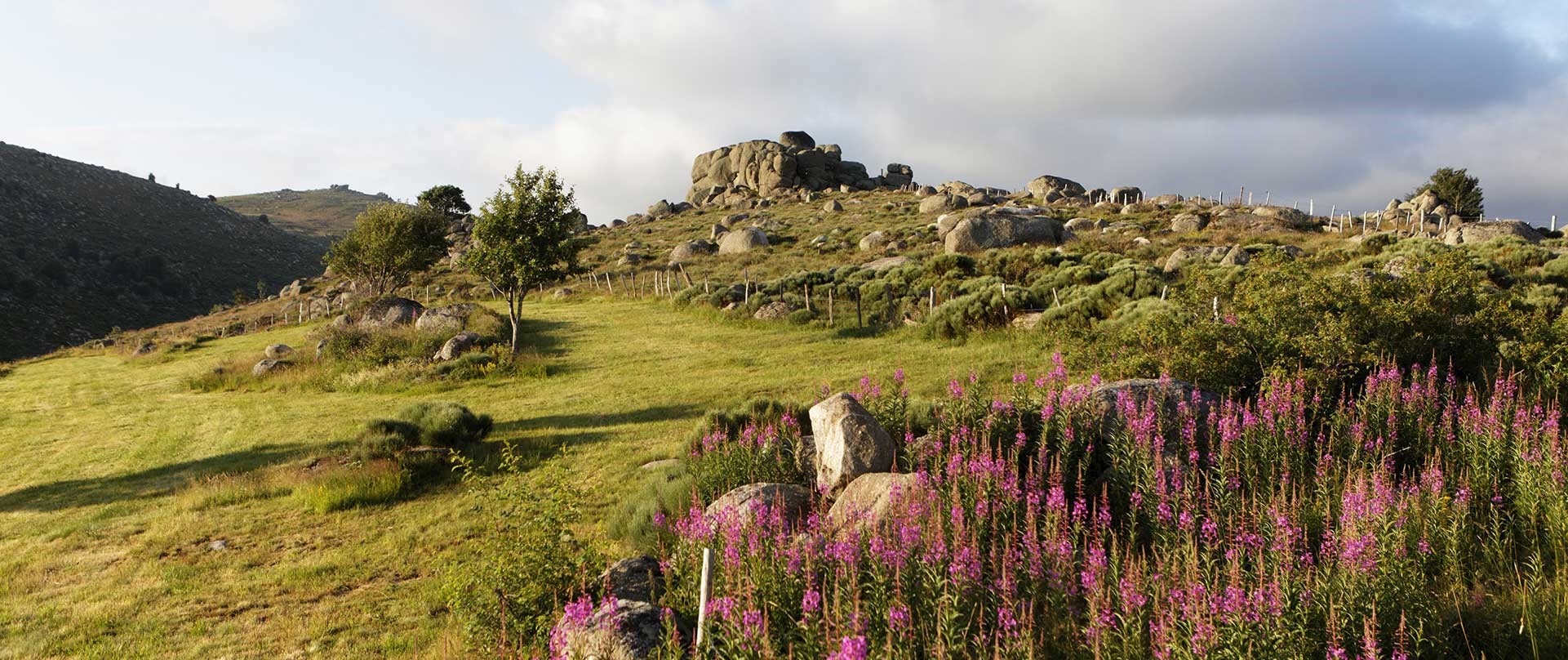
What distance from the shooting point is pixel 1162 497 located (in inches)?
274

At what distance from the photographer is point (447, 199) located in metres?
100

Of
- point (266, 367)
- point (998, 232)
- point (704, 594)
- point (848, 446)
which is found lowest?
point (266, 367)

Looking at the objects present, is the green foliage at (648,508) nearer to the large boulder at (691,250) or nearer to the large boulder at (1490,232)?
the large boulder at (1490,232)

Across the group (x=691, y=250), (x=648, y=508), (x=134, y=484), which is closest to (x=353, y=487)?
(x=134, y=484)

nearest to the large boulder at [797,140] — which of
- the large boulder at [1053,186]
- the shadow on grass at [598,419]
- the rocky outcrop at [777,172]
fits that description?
the rocky outcrop at [777,172]

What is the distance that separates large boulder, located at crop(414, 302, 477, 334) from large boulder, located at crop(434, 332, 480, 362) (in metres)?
2.15

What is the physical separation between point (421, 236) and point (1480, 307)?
5024 cm

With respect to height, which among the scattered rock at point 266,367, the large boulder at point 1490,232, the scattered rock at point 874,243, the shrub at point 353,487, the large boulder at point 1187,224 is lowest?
the shrub at point 353,487

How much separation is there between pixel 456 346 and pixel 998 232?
3048 cm

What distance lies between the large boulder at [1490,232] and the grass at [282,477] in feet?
89.0

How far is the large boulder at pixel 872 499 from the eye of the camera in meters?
6.63

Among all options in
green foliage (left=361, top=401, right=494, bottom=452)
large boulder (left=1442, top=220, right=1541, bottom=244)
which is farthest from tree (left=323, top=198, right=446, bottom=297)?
large boulder (left=1442, top=220, right=1541, bottom=244)

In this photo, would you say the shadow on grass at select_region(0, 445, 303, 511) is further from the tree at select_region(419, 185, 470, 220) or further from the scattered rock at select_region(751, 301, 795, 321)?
the tree at select_region(419, 185, 470, 220)

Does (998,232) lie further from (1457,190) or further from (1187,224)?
(1457,190)
